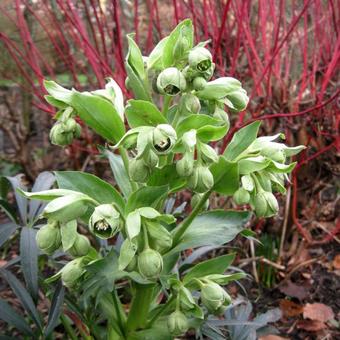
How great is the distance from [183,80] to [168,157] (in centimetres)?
24


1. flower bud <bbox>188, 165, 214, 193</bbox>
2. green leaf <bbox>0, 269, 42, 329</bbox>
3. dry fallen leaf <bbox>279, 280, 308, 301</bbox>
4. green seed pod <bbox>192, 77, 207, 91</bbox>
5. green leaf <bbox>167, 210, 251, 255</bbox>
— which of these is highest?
green seed pod <bbox>192, 77, 207, 91</bbox>

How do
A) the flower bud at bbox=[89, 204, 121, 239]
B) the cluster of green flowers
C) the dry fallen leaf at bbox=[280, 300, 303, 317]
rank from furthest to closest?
the dry fallen leaf at bbox=[280, 300, 303, 317], the cluster of green flowers, the flower bud at bbox=[89, 204, 121, 239]

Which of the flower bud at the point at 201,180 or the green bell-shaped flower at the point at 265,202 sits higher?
the flower bud at the point at 201,180

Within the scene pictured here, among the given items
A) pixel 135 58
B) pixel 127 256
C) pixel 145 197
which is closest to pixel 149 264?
pixel 127 256

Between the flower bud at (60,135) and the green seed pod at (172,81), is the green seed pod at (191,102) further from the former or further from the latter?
the flower bud at (60,135)

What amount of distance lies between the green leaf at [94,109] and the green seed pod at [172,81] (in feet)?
0.59

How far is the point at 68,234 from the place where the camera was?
1078 millimetres

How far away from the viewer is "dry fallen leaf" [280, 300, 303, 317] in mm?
2066

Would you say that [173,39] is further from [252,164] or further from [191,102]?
[252,164]

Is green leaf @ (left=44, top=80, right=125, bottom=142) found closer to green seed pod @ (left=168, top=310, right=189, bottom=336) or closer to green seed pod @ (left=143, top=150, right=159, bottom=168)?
green seed pod @ (left=143, top=150, right=159, bottom=168)

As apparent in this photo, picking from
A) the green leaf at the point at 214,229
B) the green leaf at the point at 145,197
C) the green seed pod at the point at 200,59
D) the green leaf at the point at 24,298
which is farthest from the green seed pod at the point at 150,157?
the green leaf at the point at 24,298

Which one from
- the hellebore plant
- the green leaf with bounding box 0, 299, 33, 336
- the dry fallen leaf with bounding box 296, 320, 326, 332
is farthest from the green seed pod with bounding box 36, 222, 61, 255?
the dry fallen leaf with bounding box 296, 320, 326, 332

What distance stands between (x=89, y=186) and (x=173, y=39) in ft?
1.31

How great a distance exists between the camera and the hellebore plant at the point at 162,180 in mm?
1053
